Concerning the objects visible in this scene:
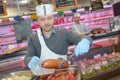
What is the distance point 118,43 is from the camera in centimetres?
433

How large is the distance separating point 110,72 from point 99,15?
190 inches

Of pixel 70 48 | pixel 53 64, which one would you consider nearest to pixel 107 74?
pixel 70 48

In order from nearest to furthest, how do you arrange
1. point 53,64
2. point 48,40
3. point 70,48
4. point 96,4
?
point 53,64 < point 48,40 < point 70,48 < point 96,4

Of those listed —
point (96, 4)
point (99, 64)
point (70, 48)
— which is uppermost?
point (96, 4)

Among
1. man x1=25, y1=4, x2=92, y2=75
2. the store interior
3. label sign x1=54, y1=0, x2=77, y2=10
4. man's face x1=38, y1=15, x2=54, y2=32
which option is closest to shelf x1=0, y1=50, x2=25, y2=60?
the store interior

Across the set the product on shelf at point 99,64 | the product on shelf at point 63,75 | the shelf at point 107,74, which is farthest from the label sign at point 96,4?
the product on shelf at point 63,75

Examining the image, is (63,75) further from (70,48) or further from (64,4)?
(64,4)

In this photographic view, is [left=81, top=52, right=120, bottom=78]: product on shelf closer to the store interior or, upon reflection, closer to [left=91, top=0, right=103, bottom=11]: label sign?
the store interior

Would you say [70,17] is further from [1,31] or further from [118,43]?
[118,43]

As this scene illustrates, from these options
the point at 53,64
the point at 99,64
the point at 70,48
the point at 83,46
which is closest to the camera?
the point at 53,64

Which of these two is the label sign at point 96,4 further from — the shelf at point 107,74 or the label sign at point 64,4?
the shelf at point 107,74

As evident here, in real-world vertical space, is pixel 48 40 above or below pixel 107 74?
above

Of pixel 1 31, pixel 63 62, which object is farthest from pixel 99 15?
pixel 63 62

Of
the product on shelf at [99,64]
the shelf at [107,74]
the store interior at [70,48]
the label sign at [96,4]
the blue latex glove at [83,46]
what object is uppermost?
the label sign at [96,4]
